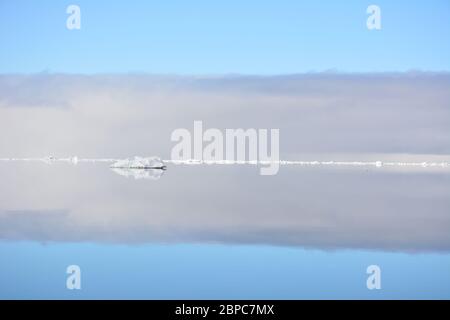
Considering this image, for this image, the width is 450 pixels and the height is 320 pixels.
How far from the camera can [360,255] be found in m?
9.28

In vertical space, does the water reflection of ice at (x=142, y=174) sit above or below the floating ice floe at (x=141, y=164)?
below

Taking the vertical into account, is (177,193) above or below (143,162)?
below

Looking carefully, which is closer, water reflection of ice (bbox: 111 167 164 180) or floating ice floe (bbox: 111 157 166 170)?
water reflection of ice (bbox: 111 167 164 180)

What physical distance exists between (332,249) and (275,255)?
3.18ft

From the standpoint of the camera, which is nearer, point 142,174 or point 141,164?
point 142,174

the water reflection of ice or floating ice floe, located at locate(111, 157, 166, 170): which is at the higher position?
floating ice floe, located at locate(111, 157, 166, 170)

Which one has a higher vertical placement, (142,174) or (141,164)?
(141,164)

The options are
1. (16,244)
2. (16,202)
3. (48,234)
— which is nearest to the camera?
(16,244)

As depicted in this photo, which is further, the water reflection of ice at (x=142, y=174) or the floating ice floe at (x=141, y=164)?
the floating ice floe at (x=141, y=164)
